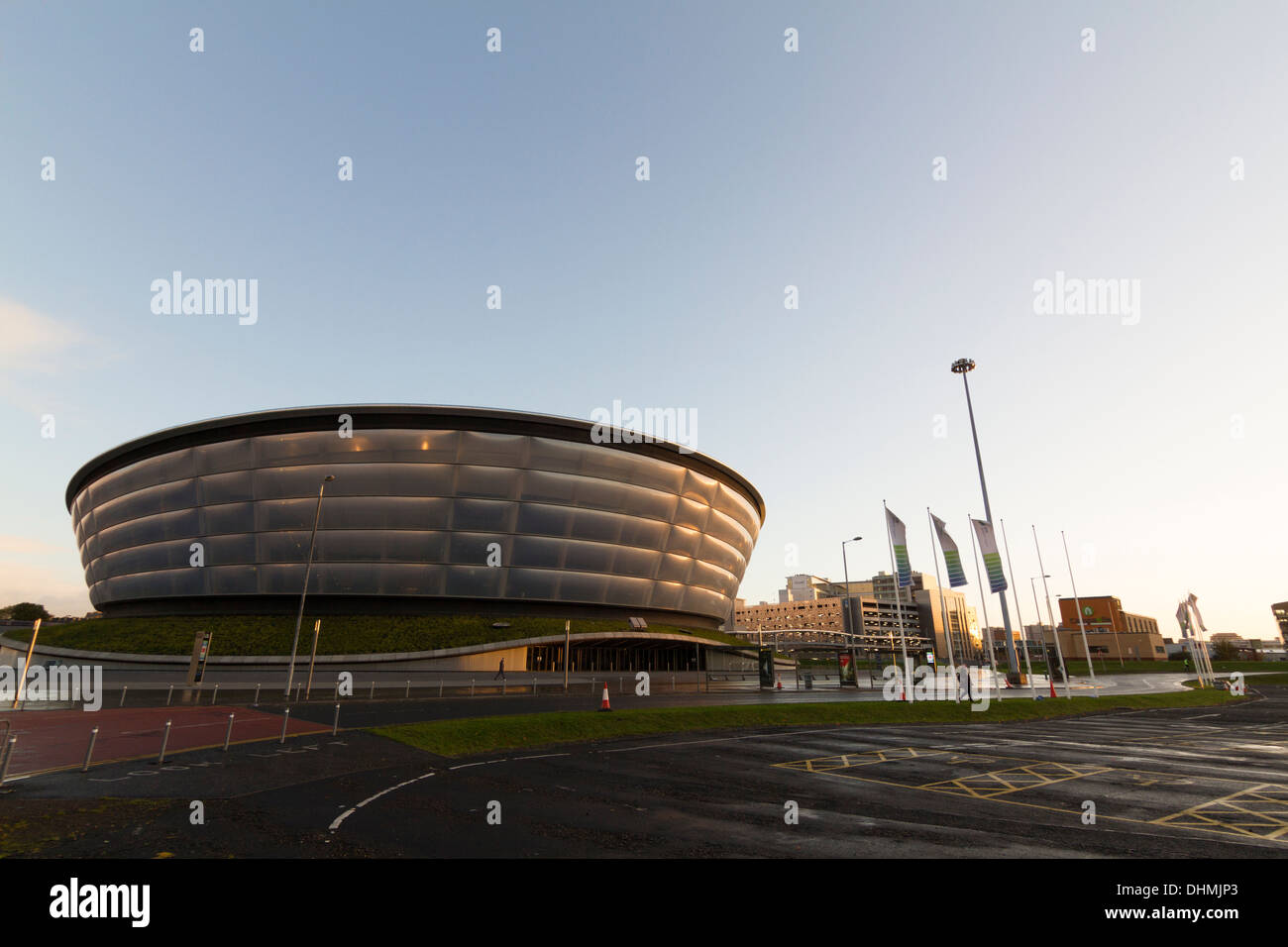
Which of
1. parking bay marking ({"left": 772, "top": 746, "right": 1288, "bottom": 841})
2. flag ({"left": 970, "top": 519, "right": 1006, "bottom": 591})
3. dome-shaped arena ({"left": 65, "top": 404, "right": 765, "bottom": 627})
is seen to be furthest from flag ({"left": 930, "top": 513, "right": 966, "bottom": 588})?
dome-shaped arena ({"left": 65, "top": 404, "right": 765, "bottom": 627})

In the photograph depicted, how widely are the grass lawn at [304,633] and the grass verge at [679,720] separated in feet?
90.0

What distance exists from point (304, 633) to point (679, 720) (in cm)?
3628

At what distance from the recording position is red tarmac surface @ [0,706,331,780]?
14.7 meters

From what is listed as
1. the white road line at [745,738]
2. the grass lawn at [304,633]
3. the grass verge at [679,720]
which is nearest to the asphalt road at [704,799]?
the white road line at [745,738]

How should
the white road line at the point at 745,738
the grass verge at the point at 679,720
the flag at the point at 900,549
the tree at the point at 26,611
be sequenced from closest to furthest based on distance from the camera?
the white road line at the point at 745,738 < the grass verge at the point at 679,720 < the flag at the point at 900,549 < the tree at the point at 26,611

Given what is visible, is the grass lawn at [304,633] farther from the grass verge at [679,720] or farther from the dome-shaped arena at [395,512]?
the grass verge at [679,720]

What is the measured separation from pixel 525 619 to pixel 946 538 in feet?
109

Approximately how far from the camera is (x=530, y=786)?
11859 millimetres

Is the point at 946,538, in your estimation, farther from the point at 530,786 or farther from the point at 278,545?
the point at 278,545

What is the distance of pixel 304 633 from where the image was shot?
46.8 m

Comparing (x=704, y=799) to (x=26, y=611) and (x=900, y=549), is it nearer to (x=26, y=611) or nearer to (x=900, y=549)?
(x=900, y=549)

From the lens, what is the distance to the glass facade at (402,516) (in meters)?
50.9

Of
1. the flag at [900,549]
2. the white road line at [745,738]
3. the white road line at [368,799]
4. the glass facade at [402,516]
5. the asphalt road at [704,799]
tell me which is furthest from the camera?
the glass facade at [402,516]

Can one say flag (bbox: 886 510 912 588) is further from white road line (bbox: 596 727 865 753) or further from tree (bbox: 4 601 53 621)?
tree (bbox: 4 601 53 621)
